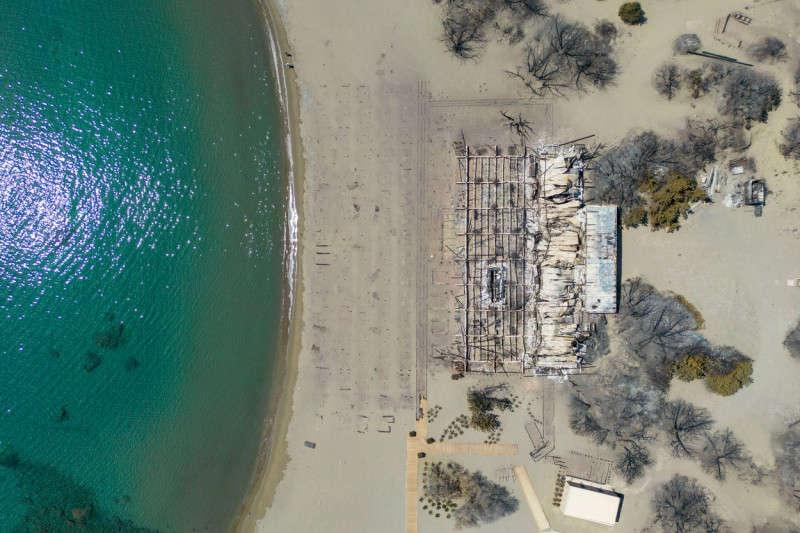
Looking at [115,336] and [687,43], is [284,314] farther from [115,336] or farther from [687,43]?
[687,43]

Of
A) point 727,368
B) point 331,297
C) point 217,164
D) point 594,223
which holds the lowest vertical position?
point 727,368

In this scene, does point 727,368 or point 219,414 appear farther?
point 219,414

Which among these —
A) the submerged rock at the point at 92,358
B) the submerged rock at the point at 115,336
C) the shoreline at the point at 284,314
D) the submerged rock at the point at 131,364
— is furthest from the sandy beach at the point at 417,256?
the submerged rock at the point at 92,358

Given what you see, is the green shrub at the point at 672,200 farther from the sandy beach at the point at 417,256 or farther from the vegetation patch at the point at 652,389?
the vegetation patch at the point at 652,389

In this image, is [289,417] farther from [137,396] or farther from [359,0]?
[359,0]

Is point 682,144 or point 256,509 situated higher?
point 682,144

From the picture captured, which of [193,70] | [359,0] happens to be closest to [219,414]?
[193,70]

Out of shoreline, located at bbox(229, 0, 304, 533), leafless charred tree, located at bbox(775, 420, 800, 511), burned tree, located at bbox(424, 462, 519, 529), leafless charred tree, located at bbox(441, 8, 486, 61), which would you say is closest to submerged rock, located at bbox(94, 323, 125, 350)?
shoreline, located at bbox(229, 0, 304, 533)
